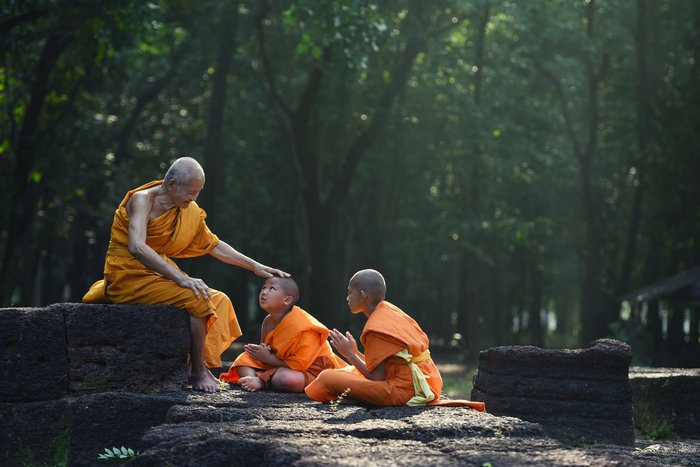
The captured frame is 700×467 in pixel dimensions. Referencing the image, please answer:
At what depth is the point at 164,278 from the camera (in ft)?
26.2

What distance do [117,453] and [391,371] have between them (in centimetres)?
188

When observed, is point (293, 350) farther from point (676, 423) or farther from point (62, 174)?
point (62, 174)

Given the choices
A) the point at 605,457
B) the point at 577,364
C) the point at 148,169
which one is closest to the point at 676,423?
the point at 577,364

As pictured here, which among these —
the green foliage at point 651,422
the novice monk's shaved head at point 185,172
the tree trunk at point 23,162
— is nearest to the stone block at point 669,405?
the green foliage at point 651,422

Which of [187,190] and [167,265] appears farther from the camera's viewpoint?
[187,190]

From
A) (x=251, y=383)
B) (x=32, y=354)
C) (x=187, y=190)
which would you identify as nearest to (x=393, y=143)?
(x=251, y=383)

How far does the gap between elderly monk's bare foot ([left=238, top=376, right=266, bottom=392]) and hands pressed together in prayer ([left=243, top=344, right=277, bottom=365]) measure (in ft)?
0.72

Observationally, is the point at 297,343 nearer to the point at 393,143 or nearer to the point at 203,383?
the point at 203,383

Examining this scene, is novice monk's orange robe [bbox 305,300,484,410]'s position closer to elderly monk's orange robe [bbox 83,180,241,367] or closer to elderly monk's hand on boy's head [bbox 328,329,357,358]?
elderly monk's hand on boy's head [bbox 328,329,357,358]

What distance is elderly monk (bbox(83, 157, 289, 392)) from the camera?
796cm

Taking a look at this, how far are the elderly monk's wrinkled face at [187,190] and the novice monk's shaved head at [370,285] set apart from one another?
137 cm

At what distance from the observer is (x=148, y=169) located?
92.6 ft

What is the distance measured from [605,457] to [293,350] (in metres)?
3.89

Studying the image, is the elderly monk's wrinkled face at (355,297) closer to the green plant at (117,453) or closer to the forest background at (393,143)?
the green plant at (117,453)
